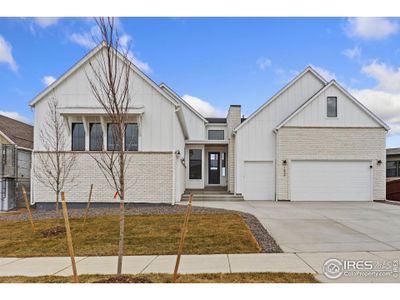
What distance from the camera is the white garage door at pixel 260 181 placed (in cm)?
1688

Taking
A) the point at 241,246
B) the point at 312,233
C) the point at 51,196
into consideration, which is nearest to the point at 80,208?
the point at 51,196

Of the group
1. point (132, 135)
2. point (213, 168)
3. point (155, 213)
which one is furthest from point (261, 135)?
point (155, 213)

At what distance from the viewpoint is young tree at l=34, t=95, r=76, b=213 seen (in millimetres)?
13117

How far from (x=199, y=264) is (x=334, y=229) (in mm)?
4926

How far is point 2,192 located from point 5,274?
1219cm

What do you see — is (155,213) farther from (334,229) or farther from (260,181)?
(260,181)

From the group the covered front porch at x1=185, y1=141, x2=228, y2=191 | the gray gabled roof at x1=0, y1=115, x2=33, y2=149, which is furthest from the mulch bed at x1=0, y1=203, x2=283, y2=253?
the covered front porch at x1=185, y1=141, x2=228, y2=191

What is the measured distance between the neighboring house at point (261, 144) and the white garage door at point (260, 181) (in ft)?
0.19

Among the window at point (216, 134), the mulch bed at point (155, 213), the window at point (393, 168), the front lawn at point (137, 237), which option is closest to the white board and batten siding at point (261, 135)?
the mulch bed at point (155, 213)

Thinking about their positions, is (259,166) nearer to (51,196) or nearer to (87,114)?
(87,114)

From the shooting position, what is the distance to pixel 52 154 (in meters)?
13.3

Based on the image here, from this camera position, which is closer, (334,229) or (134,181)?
(334,229)

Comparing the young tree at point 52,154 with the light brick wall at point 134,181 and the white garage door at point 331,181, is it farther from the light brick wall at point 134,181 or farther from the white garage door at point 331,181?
the white garage door at point 331,181

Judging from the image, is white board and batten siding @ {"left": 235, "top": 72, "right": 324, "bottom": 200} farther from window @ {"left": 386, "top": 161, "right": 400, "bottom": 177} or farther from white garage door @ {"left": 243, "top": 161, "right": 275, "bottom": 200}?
window @ {"left": 386, "top": 161, "right": 400, "bottom": 177}
